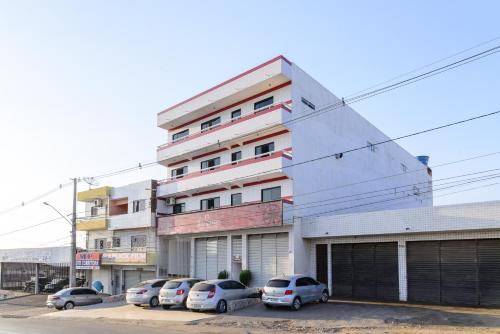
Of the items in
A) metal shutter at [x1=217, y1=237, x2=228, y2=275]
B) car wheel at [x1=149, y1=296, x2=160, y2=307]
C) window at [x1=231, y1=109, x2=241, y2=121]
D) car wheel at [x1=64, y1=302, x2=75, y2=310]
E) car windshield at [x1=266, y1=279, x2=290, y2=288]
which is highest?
window at [x1=231, y1=109, x2=241, y2=121]

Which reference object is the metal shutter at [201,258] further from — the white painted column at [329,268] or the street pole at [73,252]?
the white painted column at [329,268]

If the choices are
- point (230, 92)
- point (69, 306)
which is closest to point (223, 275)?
point (69, 306)

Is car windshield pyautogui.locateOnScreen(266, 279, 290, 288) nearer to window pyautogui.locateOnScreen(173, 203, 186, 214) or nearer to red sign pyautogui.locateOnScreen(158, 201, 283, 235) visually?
red sign pyautogui.locateOnScreen(158, 201, 283, 235)

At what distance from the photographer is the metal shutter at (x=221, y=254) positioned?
36188 mm

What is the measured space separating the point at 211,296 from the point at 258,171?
1103 centimetres

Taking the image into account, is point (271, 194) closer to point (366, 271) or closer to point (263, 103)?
point (263, 103)

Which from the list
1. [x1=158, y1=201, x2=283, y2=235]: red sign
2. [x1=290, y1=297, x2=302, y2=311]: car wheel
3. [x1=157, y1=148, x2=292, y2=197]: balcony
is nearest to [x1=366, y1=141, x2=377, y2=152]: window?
[x1=157, y1=148, x2=292, y2=197]: balcony

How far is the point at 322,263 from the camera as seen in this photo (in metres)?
31.5

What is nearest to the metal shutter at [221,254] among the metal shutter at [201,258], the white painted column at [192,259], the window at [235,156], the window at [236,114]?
the metal shutter at [201,258]

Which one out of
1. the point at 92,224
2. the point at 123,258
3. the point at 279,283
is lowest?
the point at 279,283

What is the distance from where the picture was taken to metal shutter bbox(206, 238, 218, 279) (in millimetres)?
36875

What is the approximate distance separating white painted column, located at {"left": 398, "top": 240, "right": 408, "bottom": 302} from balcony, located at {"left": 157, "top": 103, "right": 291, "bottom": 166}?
10.6 meters

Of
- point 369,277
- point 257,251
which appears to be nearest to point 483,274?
point 369,277

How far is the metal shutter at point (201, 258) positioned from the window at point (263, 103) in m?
10.8
